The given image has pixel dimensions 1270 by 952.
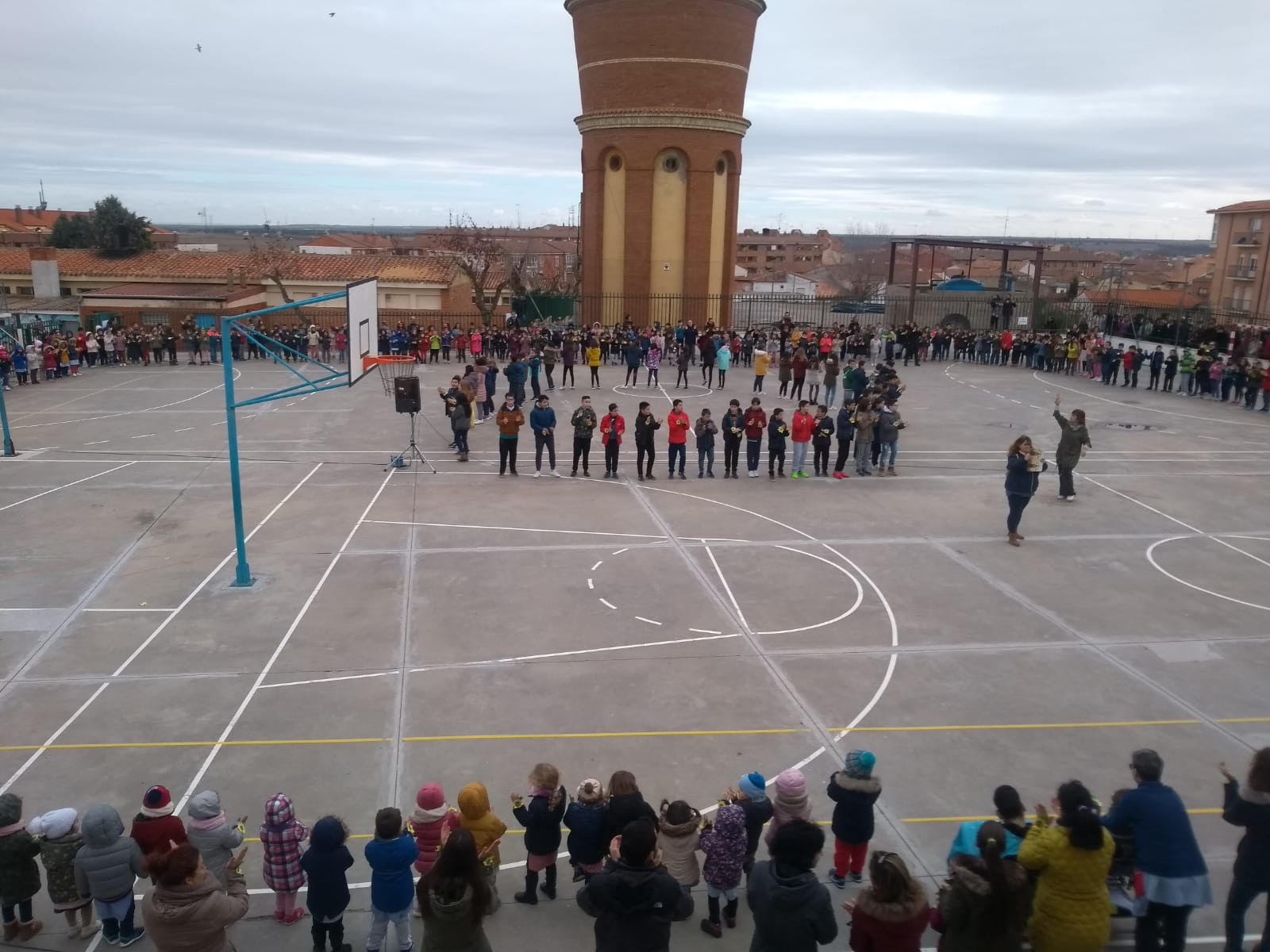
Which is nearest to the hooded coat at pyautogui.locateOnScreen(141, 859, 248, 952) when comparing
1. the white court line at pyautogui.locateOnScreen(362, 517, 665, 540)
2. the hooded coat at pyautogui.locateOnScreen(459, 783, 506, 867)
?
the hooded coat at pyautogui.locateOnScreen(459, 783, 506, 867)

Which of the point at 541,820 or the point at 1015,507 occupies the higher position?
the point at 1015,507

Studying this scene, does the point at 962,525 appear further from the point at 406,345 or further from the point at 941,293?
the point at 941,293

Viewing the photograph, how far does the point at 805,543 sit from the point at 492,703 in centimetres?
694

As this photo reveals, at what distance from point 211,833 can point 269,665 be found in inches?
180

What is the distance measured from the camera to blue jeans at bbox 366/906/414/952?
6.22 m

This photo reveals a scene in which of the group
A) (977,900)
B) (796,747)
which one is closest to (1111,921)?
(977,900)

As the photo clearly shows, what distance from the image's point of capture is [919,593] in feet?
43.1

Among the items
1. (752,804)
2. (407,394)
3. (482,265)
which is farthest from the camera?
(482,265)

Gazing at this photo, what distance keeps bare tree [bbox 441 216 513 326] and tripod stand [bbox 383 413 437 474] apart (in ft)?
87.9

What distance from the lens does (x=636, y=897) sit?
5.23 metres

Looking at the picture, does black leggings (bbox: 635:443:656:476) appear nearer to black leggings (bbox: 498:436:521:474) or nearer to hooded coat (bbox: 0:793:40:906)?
black leggings (bbox: 498:436:521:474)

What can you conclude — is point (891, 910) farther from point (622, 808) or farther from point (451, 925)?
point (451, 925)

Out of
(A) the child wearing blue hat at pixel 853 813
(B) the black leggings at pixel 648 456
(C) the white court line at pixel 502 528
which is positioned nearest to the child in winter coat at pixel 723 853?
(A) the child wearing blue hat at pixel 853 813

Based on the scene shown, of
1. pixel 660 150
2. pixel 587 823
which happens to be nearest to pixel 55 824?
pixel 587 823
